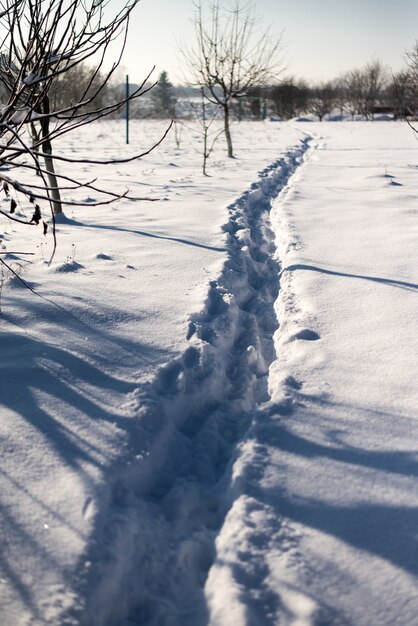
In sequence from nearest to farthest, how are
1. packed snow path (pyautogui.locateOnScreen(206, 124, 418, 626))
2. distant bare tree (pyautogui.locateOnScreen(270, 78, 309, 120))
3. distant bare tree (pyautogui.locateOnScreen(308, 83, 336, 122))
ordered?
packed snow path (pyautogui.locateOnScreen(206, 124, 418, 626)), distant bare tree (pyautogui.locateOnScreen(270, 78, 309, 120)), distant bare tree (pyautogui.locateOnScreen(308, 83, 336, 122))

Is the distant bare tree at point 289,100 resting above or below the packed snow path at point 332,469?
above

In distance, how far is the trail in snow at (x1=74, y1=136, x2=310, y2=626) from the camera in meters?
1.70

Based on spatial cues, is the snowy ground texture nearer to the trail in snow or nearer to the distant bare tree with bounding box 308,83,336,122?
the trail in snow

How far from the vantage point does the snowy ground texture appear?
1.67 meters

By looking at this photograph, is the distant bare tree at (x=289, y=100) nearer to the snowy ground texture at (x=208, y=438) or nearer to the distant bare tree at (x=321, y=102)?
the distant bare tree at (x=321, y=102)

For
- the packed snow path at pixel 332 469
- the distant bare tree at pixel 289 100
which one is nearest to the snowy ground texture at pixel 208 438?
the packed snow path at pixel 332 469

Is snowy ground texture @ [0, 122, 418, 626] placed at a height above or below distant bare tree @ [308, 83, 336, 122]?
below

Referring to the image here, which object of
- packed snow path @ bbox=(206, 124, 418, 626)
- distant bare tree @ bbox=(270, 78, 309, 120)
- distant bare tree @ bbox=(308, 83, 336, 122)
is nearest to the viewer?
packed snow path @ bbox=(206, 124, 418, 626)

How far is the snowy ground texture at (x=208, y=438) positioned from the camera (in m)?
1.67

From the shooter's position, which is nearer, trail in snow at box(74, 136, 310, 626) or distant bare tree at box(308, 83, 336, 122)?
trail in snow at box(74, 136, 310, 626)

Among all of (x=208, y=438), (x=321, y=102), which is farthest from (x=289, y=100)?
(x=208, y=438)

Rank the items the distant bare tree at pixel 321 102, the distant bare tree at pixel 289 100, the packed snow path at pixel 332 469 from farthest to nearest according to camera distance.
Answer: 1. the distant bare tree at pixel 321 102
2. the distant bare tree at pixel 289 100
3. the packed snow path at pixel 332 469

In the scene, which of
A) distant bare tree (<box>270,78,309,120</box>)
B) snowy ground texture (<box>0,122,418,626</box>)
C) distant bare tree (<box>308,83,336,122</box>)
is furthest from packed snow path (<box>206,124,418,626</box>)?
distant bare tree (<box>308,83,336,122</box>)

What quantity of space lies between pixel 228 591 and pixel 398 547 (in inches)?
22.7
